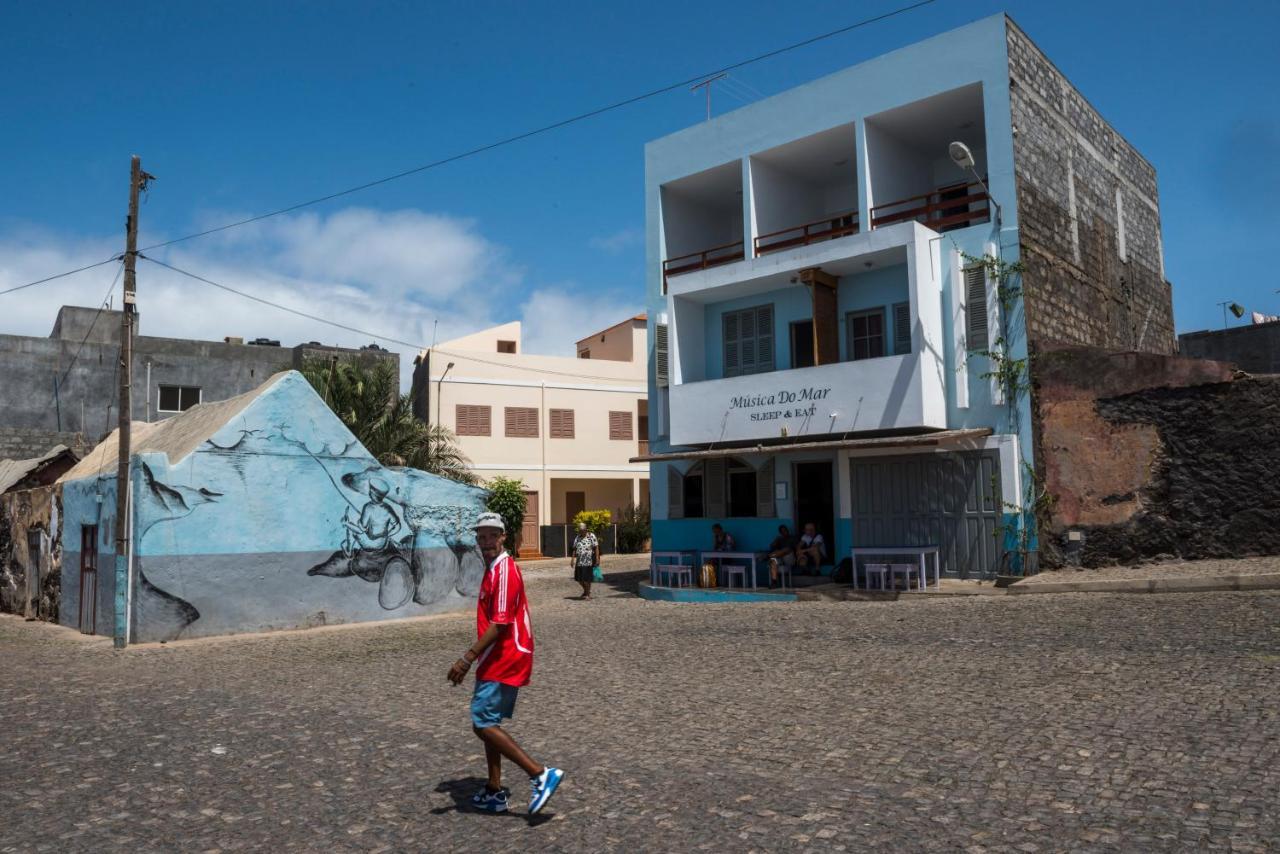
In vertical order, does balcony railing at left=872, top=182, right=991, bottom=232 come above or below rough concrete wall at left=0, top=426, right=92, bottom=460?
above

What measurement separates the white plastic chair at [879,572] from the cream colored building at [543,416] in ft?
61.2

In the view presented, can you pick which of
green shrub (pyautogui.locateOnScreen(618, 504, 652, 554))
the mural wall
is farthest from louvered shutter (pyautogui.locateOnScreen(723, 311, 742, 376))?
green shrub (pyautogui.locateOnScreen(618, 504, 652, 554))

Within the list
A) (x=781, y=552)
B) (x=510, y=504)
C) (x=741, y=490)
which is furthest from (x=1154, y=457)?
(x=510, y=504)

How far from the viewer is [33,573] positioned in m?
19.5

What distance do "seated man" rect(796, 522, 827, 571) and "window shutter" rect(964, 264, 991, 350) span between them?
4612 mm

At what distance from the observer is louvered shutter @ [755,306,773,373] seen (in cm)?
2148

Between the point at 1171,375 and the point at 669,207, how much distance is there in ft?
38.4

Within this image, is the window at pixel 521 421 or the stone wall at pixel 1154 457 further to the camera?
the window at pixel 521 421

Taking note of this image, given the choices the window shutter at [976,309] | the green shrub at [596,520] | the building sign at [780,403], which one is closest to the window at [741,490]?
the building sign at [780,403]

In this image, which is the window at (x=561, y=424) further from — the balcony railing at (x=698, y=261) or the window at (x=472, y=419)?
the balcony railing at (x=698, y=261)

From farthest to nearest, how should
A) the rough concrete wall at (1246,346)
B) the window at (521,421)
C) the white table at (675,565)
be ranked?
the window at (521,421)
the rough concrete wall at (1246,346)
the white table at (675,565)

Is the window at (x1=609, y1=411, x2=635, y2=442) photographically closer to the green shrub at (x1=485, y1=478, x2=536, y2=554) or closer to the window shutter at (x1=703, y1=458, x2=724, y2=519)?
the green shrub at (x1=485, y1=478, x2=536, y2=554)

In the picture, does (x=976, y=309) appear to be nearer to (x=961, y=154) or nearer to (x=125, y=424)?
(x=961, y=154)

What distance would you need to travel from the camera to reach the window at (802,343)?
824 inches
